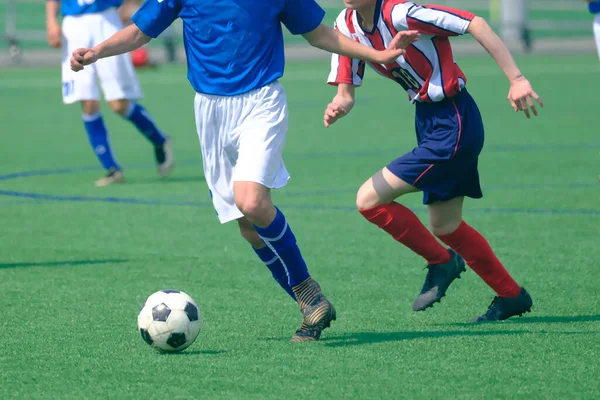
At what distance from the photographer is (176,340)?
4863mm

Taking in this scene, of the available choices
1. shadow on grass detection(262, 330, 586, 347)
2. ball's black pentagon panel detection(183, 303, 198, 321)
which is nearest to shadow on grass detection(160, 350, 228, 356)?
ball's black pentagon panel detection(183, 303, 198, 321)

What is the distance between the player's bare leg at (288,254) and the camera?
16.3 ft

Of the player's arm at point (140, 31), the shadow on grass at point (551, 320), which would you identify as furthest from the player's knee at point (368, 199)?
the player's arm at point (140, 31)

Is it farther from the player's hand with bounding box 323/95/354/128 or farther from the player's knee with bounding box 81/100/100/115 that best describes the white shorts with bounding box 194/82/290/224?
the player's knee with bounding box 81/100/100/115

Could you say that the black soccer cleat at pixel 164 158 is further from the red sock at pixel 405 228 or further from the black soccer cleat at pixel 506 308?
the black soccer cleat at pixel 506 308

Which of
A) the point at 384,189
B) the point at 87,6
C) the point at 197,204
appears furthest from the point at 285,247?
the point at 87,6

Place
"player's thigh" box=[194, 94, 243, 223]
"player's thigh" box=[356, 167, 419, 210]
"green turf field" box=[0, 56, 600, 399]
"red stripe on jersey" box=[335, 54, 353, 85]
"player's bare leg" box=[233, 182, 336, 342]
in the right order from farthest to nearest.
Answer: "red stripe on jersey" box=[335, 54, 353, 85] → "player's thigh" box=[356, 167, 419, 210] → "player's thigh" box=[194, 94, 243, 223] → "player's bare leg" box=[233, 182, 336, 342] → "green turf field" box=[0, 56, 600, 399]

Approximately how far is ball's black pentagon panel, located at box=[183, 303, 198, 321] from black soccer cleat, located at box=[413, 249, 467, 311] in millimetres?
Result: 1217

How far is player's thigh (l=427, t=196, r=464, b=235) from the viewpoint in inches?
220

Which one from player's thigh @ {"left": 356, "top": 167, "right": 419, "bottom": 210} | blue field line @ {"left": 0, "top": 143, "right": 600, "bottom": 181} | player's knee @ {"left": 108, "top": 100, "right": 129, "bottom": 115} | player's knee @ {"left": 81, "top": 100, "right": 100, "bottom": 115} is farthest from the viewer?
blue field line @ {"left": 0, "top": 143, "right": 600, "bottom": 181}

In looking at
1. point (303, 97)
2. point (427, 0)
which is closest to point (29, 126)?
point (303, 97)

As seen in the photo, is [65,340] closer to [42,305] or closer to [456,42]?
[42,305]

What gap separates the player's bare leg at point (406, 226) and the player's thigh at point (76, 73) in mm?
5730

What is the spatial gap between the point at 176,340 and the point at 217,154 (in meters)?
0.92
